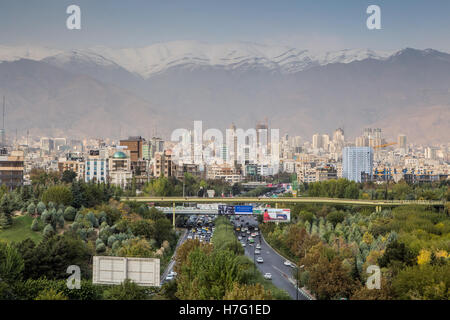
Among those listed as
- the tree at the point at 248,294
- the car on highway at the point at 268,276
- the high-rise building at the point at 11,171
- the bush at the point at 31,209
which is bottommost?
the car on highway at the point at 268,276

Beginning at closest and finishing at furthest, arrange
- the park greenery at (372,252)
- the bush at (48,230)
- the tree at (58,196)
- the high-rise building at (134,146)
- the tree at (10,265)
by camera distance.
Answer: the tree at (10,265), the park greenery at (372,252), the bush at (48,230), the tree at (58,196), the high-rise building at (134,146)

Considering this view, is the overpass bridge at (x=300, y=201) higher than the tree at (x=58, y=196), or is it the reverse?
the tree at (x=58, y=196)

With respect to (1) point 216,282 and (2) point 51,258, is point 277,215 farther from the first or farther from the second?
(1) point 216,282

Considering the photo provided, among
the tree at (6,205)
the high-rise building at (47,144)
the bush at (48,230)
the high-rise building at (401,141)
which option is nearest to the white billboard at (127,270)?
the bush at (48,230)

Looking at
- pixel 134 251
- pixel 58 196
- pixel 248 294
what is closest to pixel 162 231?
pixel 58 196

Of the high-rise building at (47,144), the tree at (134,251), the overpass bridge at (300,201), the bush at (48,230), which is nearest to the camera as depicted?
the tree at (134,251)

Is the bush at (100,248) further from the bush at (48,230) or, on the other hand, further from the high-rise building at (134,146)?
the high-rise building at (134,146)
